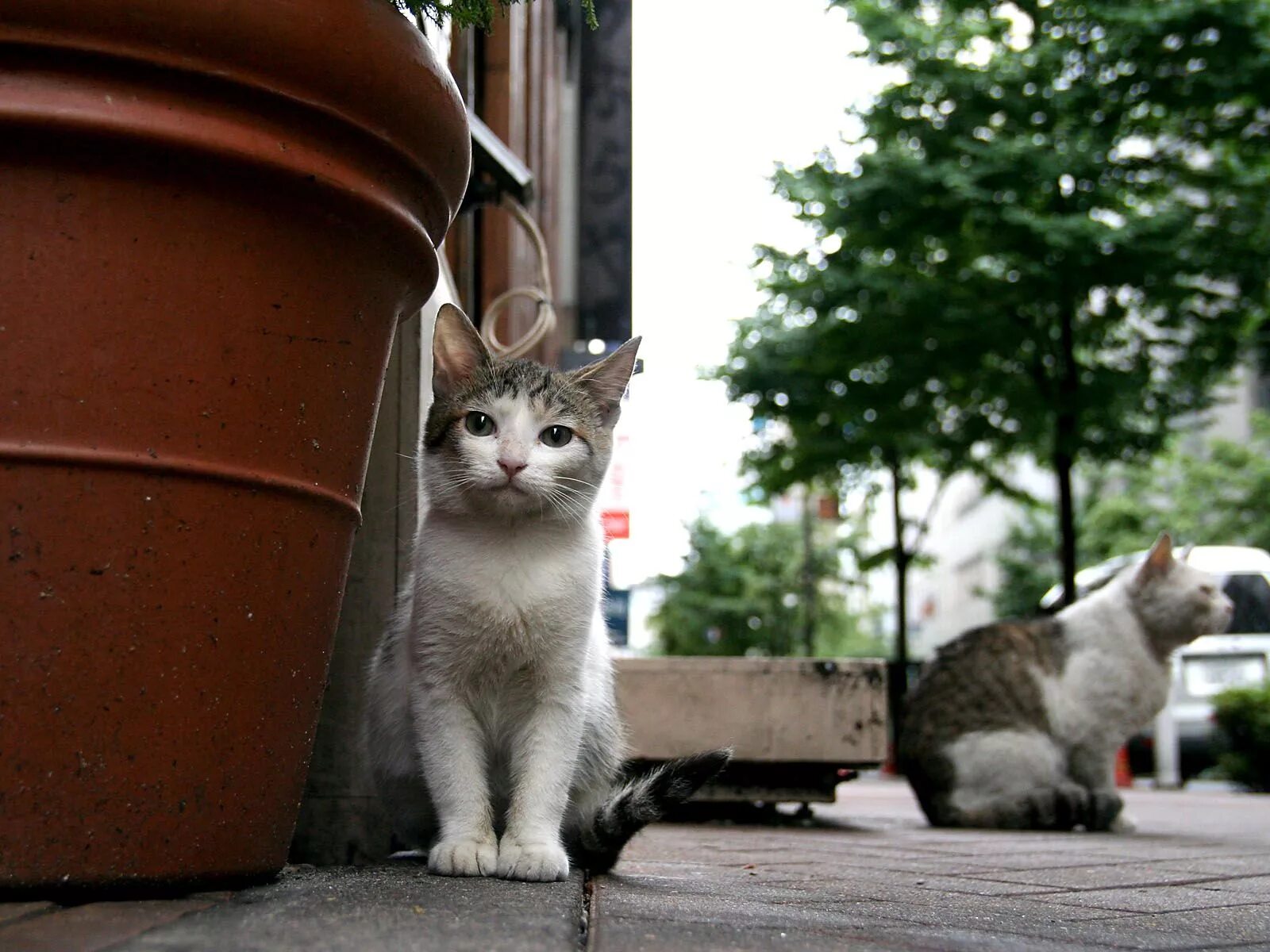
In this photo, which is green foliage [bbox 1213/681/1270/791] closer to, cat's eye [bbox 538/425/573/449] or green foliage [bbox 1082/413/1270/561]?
cat's eye [bbox 538/425/573/449]

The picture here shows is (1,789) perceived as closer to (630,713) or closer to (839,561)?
(630,713)

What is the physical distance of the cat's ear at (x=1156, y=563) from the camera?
5.70 metres

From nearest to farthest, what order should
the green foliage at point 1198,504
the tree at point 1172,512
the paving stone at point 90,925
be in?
the paving stone at point 90,925 → the green foliage at point 1198,504 → the tree at point 1172,512

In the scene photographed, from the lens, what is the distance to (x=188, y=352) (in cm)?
175

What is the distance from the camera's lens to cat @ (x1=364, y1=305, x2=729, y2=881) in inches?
96.7

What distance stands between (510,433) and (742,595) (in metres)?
25.5

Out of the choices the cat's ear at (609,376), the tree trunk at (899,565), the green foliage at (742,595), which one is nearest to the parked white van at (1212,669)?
the tree trunk at (899,565)

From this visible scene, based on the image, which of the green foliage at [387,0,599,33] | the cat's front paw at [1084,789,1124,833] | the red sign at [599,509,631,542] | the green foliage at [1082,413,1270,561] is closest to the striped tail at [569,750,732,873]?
the green foliage at [387,0,599,33]

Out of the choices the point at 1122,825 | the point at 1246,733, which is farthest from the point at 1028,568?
the point at 1122,825

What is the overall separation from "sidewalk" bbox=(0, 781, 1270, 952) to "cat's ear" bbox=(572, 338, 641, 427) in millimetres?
1110

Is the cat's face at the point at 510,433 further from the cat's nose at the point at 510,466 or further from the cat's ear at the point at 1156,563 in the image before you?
the cat's ear at the point at 1156,563

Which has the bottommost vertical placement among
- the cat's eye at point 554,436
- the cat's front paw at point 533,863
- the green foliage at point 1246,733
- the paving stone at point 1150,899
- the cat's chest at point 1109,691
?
the green foliage at point 1246,733

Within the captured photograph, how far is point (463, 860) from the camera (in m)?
2.32

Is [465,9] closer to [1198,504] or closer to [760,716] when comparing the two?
[760,716]
